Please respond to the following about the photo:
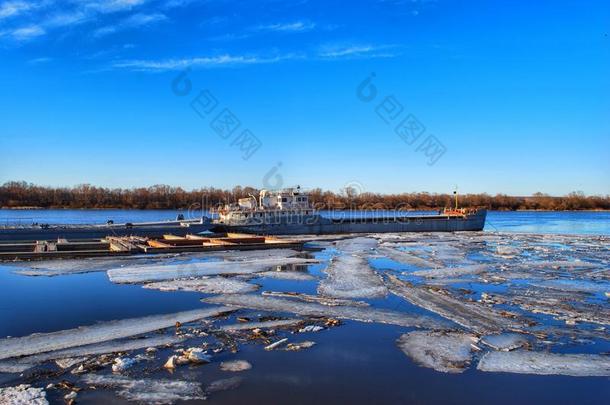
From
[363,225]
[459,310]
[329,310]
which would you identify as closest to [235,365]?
[329,310]

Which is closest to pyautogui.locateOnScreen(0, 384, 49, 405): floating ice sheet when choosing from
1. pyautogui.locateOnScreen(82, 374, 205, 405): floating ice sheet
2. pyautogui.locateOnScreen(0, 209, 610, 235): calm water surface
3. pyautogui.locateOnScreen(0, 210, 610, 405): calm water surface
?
pyautogui.locateOnScreen(0, 210, 610, 405): calm water surface

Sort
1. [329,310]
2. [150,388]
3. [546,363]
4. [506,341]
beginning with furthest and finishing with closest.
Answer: [329,310] → [506,341] → [546,363] → [150,388]

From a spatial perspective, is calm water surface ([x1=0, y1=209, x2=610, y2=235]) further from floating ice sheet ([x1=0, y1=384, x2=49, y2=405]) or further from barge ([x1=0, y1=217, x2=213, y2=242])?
floating ice sheet ([x1=0, y1=384, x2=49, y2=405])

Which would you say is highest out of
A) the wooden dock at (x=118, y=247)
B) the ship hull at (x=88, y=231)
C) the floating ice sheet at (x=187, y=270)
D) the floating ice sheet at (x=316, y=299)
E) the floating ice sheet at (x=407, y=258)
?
the ship hull at (x=88, y=231)

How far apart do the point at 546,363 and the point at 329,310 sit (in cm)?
495

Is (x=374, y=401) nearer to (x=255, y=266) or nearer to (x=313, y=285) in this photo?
(x=313, y=285)

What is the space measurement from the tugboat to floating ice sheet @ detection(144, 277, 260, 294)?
2501 cm

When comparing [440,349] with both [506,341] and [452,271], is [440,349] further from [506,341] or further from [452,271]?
[452,271]

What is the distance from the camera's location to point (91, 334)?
9.20 meters

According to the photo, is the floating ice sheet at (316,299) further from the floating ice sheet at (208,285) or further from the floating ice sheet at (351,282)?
the floating ice sheet at (208,285)

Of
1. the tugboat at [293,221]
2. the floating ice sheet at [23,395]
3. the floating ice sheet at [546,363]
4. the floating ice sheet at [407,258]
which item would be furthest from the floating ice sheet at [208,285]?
the tugboat at [293,221]

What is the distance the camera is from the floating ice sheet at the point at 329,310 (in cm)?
1048

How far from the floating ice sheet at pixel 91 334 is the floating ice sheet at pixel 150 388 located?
6.10 ft

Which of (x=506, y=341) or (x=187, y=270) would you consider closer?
(x=506, y=341)
